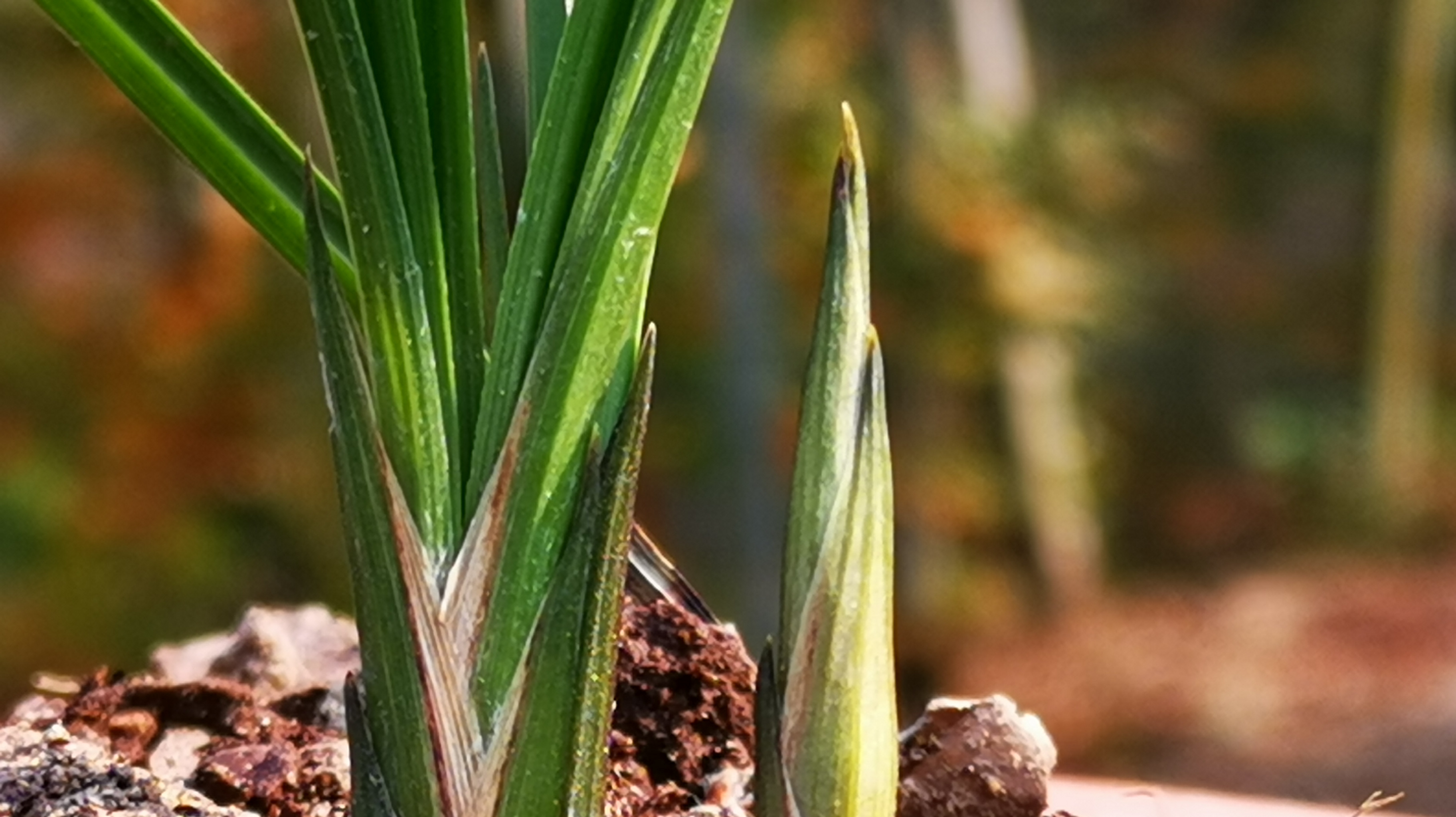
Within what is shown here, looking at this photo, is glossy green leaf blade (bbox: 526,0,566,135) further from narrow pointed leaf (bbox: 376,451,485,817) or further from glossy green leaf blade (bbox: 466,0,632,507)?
narrow pointed leaf (bbox: 376,451,485,817)

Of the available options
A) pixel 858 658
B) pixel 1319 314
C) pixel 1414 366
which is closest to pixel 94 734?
pixel 858 658

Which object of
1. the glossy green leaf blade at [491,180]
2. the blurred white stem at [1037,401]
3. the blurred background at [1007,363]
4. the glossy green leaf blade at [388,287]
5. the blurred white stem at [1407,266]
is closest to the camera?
the glossy green leaf blade at [388,287]

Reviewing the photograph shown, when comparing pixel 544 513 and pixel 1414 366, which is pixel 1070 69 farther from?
pixel 544 513

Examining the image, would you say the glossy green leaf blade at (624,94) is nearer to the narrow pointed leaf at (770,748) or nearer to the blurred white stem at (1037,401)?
the narrow pointed leaf at (770,748)

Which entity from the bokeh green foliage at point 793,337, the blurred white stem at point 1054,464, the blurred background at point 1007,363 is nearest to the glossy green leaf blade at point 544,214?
the bokeh green foliage at point 793,337

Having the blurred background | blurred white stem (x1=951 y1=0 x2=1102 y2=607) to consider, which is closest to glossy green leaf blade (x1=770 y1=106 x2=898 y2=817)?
the blurred background
